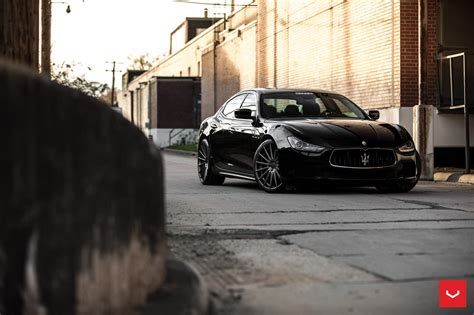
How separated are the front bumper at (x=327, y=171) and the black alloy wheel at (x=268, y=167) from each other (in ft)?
0.45

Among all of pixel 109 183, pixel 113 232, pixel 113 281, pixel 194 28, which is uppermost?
pixel 194 28

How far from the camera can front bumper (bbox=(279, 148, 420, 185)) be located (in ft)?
31.8

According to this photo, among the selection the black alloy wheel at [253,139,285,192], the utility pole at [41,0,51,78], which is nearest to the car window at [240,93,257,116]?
the black alloy wheel at [253,139,285,192]

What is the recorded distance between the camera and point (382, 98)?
54.8 ft

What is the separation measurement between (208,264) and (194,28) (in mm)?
59125

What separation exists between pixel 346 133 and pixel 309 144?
0.53 m

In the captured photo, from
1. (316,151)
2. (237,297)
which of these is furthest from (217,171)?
(237,297)

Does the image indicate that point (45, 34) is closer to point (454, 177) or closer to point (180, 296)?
point (454, 177)

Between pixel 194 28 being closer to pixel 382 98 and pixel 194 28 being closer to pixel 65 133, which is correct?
pixel 382 98

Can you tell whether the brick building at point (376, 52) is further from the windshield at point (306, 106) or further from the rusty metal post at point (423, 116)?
the windshield at point (306, 106)

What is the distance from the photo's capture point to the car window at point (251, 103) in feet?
36.6

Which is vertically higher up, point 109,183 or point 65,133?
point 65,133

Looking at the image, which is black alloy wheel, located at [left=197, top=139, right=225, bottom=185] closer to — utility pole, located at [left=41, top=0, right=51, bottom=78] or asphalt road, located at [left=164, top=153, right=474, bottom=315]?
asphalt road, located at [left=164, top=153, right=474, bottom=315]

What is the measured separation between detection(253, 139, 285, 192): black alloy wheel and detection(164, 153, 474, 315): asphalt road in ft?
1.96
